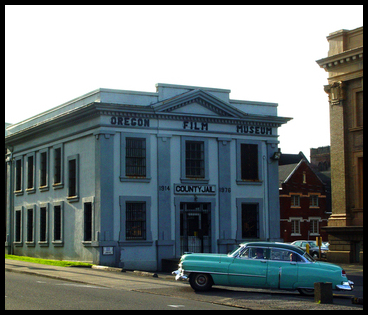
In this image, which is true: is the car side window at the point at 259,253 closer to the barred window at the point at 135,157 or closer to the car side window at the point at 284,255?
the car side window at the point at 284,255

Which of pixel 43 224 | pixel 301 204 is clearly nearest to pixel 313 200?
pixel 301 204

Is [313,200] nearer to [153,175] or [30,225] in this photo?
[30,225]

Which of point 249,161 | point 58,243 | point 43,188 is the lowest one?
point 58,243

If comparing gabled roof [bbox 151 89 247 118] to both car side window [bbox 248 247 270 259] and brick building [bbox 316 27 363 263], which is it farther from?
→ car side window [bbox 248 247 270 259]

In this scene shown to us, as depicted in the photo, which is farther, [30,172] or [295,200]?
[295,200]

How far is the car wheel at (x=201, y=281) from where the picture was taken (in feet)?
61.4

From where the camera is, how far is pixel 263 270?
722 inches

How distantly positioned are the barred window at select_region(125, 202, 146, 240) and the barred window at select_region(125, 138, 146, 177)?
1684 mm

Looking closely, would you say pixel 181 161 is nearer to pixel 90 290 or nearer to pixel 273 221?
pixel 273 221

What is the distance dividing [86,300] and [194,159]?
61.7 ft

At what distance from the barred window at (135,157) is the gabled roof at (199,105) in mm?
2025

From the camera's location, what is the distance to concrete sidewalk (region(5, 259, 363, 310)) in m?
15.9

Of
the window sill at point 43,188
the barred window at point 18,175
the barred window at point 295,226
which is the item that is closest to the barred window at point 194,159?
the window sill at point 43,188
